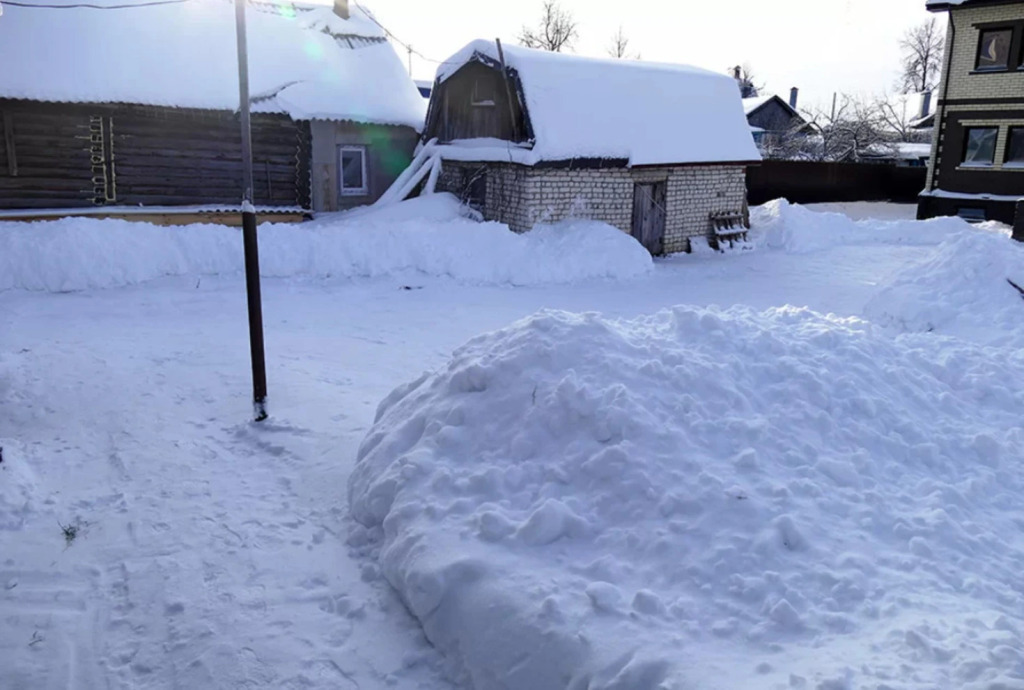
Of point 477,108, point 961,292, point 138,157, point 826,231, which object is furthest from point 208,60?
point 826,231

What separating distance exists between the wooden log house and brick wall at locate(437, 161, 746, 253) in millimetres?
2723

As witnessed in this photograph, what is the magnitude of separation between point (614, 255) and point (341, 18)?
425 inches

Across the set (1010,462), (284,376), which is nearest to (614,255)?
(284,376)

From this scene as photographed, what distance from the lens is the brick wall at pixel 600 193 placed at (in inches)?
675

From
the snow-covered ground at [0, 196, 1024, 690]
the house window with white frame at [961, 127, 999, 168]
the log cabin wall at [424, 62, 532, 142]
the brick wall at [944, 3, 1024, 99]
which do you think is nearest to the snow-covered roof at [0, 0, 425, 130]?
the log cabin wall at [424, 62, 532, 142]

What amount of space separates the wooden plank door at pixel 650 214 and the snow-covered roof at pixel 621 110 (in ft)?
2.53

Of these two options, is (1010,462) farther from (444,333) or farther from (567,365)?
(444,333)

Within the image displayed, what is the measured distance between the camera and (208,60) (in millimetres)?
18094

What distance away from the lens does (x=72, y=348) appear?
31.0 ft

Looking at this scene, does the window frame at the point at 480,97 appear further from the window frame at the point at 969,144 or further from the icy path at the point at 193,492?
the window frame at the point at 969,144

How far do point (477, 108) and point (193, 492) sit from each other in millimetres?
14455

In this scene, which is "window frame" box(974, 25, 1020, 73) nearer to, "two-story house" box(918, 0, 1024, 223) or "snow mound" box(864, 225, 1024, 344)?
"two-story house" box(918, 0, 1024, 223)

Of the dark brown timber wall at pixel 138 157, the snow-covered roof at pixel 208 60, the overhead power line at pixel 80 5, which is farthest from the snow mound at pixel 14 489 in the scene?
the overhead power line at pixel 80 5

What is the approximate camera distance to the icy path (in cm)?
412
